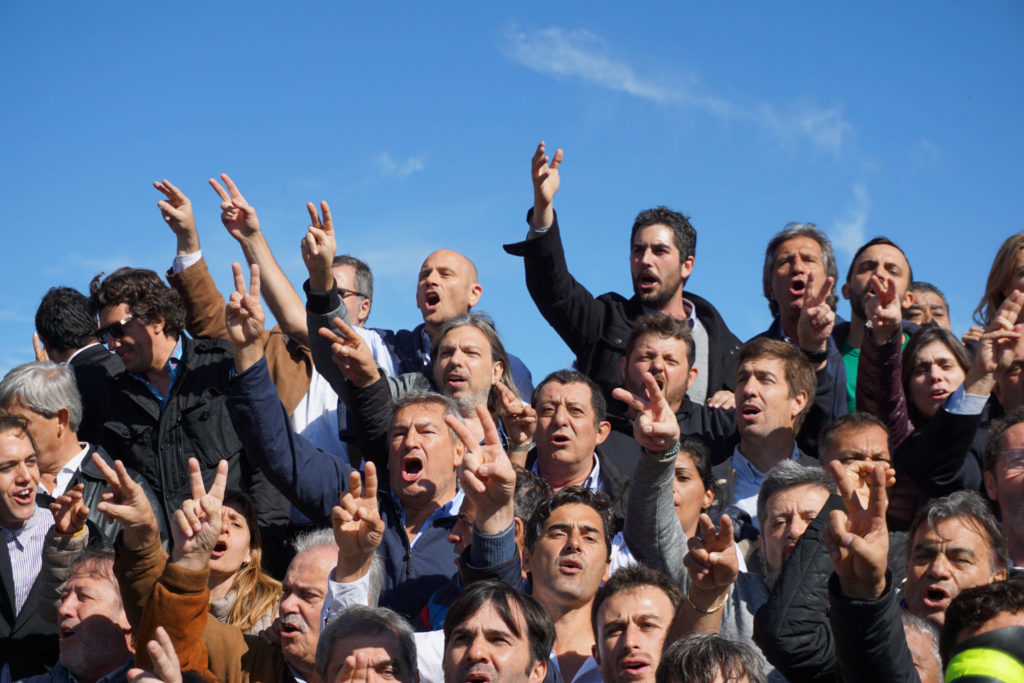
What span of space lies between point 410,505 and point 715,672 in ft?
7.59

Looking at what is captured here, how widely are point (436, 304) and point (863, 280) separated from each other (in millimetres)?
2731

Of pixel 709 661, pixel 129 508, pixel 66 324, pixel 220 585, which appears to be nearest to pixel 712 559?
pixel 709 661

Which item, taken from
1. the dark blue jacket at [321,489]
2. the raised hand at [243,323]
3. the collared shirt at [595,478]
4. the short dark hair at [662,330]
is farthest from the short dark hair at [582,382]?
the raised hand at [243,323]

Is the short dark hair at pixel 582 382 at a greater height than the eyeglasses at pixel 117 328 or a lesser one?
lesser

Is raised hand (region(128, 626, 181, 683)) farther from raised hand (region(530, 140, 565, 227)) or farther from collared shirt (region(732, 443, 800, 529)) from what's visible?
raised hand (region(530, 140, 565, 227))

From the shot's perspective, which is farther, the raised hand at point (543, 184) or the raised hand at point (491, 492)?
the raised hand at point (543, 184)

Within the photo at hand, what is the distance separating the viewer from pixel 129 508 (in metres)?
4.88

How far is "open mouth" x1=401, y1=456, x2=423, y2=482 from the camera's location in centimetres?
619

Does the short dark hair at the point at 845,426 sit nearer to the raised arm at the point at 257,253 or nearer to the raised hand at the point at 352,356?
the raised hand at the point at 352,356

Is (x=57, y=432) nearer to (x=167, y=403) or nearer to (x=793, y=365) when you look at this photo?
(x=167, y=403)

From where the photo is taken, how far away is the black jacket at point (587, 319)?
7695 millimetres

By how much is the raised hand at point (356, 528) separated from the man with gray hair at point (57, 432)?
6.04 feet

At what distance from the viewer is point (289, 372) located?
7.72m

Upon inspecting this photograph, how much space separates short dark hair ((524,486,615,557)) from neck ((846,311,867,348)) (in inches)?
107
